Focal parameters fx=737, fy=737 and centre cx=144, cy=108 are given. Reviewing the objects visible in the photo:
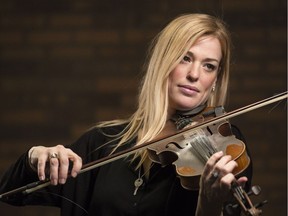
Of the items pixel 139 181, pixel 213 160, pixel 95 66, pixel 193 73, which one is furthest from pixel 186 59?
pixel 95 66

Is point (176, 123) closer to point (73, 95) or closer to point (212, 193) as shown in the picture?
point (212, 193)

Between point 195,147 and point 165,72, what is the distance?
0.32 metres

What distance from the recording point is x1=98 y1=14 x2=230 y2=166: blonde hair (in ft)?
7.13

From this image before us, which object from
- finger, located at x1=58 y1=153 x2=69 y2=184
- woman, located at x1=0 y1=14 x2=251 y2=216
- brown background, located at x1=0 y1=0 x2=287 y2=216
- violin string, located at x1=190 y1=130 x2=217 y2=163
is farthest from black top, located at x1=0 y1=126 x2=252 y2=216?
brown background, located at x1=0 y1=0 x2=287 y2=216

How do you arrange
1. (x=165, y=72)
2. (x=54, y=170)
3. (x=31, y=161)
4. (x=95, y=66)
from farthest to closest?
(x=95, y=66) < (x=165, y=72) < (x=31, y=161) < (x=54, y=170)

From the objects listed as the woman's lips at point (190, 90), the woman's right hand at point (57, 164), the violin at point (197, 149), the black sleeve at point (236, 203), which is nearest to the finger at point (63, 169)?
the woman's right hand at point (57, 164)

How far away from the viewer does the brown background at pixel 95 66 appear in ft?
10.8

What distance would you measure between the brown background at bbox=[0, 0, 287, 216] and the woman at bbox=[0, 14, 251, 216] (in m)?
1.02

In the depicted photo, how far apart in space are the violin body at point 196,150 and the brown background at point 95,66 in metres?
1.25

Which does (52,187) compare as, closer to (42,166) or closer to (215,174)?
(42,166)

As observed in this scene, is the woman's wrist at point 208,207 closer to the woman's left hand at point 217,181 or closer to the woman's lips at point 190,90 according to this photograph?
the woman's left hand at point 217,181

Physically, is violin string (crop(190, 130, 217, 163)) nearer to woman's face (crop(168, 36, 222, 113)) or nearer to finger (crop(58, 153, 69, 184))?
woman's face (crop(168, 36, 222, 113))

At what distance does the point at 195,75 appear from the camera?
214 cm

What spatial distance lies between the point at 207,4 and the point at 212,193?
1619mm
